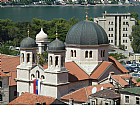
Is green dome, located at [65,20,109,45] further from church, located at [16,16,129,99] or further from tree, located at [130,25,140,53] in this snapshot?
tree, located at [130,25,140,53]

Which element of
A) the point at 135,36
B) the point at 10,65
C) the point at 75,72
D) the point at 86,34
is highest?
the point at 135,36

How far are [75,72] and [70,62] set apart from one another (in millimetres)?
172

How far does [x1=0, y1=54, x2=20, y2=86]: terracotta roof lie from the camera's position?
3062mm

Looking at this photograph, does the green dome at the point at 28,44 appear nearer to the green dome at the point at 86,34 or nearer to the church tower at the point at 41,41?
the church tower at the point at 41,41

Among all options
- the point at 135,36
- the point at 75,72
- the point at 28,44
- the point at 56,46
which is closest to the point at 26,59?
the point at 28,44

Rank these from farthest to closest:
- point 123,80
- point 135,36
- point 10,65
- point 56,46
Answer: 1. point 56,46
2. point 123,80
3. point 10,65
4. point 135,36

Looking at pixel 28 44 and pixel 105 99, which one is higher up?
pixel 28 44

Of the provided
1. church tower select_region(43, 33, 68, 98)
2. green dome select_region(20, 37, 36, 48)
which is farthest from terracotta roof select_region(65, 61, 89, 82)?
green dome select_region(20, 37, 36, 48)

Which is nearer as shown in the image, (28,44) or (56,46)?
(28,44)

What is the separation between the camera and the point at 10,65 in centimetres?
341

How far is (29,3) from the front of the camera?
2824 millimetres

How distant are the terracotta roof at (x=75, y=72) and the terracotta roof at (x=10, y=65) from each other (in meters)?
0.87

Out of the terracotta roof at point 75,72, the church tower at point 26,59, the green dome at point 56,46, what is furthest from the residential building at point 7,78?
the terracotta roof at point 75,72

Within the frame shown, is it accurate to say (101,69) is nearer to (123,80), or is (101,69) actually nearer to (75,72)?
(75,72)
